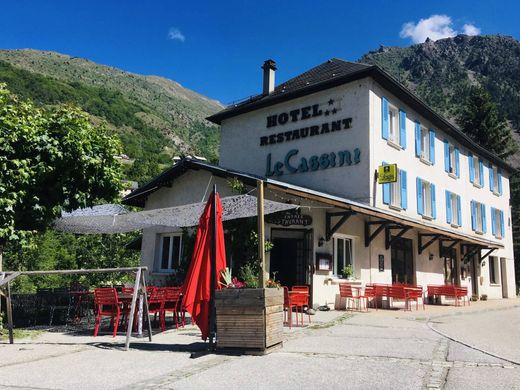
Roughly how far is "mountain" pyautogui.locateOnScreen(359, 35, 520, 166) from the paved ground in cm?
7126

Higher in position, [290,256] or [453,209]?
[453,209]

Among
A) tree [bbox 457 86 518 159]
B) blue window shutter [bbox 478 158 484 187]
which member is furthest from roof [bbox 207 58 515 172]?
tree [bbox 457 86 518 159]

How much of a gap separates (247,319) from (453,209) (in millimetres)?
18354

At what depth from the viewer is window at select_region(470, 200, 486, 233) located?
2402 centimetres

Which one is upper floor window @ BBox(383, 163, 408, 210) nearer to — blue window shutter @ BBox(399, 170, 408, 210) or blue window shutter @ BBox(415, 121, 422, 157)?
blue window shutter @ BBox(399, 170, 408, 210)

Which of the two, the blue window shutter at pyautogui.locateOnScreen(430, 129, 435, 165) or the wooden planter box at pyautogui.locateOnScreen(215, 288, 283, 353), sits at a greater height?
the blue window shutter at pyautogui.locateOnScreen(430, 129, 435, 165)

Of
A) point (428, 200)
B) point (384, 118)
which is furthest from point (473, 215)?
point (384, 118)

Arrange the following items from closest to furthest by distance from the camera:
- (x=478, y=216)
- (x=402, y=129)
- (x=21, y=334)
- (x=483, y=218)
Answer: (x=21, y=334) → (x=402, y=129) → (x=478, y=216) → (x=483, y=218)

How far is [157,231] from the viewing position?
15.9m

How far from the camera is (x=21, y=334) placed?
27.4ft

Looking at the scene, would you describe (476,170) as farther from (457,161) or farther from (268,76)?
(268,76)

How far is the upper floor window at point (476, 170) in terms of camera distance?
24.0 m

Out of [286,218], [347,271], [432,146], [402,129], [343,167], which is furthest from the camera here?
[432,146]

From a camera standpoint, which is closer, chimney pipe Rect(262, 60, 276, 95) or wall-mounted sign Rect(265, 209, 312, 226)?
wall-mounted sign Rect(265, 209, 312, 226)
